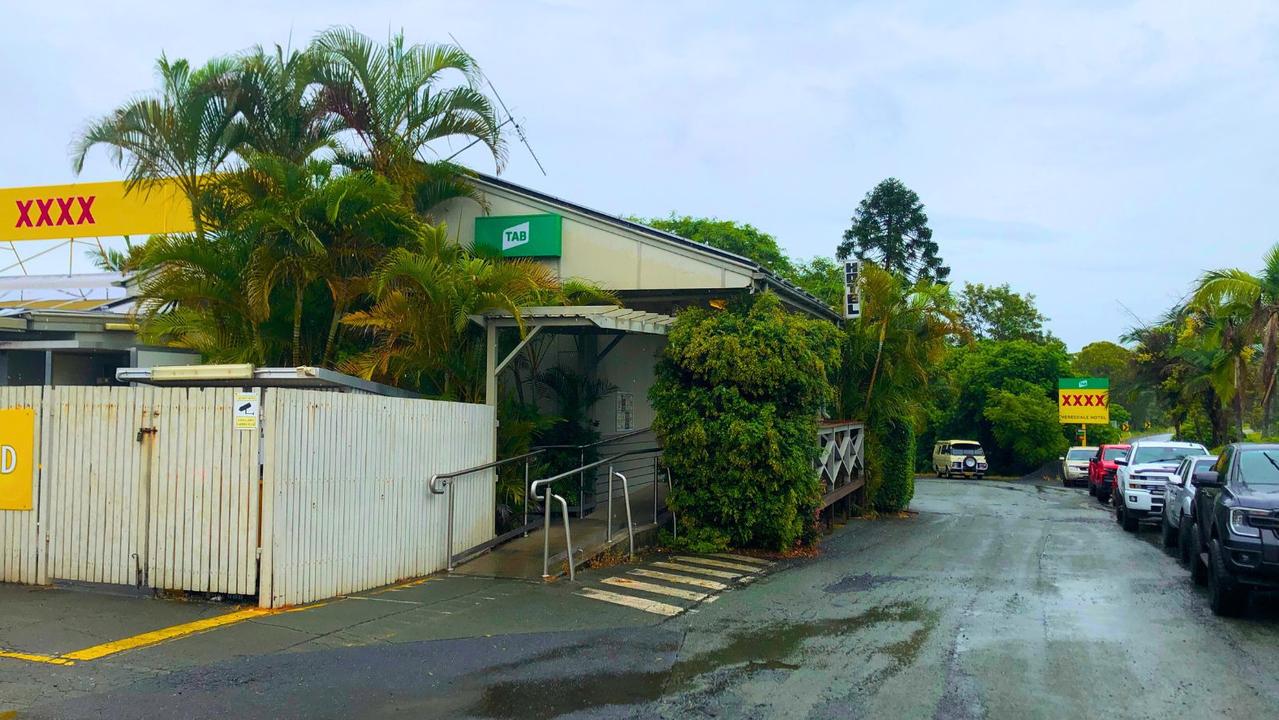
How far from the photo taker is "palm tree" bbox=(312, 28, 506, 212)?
1466 cm

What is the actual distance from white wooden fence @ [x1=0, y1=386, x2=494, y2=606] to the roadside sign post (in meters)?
39.7

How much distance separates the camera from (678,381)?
1316cm

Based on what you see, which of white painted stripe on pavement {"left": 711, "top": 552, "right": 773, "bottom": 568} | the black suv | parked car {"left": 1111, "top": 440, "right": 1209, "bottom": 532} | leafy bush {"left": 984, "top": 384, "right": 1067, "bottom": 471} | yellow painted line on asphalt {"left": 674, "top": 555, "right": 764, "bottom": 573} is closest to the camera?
the black suv

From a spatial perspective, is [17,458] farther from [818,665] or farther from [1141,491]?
[1141,491]

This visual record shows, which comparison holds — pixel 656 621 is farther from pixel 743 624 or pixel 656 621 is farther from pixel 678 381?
pixel 678 381

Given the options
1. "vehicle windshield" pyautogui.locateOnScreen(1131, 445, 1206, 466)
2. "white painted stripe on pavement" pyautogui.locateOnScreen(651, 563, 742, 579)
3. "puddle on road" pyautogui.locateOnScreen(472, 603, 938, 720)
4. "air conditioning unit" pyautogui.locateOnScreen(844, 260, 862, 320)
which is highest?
"air conditioning unit" pyautogui.locateOnScreen(844, 260, 862, 320)

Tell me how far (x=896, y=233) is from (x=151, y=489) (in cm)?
4655

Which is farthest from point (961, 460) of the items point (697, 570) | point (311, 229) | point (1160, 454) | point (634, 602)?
point (634, 602)

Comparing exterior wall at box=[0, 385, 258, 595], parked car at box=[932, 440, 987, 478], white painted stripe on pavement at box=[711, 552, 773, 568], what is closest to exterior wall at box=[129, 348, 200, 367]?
exterior wall at box=[0, 385, 258, 595]

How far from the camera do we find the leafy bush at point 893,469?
19.8 metres

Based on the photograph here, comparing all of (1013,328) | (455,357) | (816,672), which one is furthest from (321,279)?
(1013,328)

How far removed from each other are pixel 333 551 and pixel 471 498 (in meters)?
2.60

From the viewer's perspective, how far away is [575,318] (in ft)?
40.1

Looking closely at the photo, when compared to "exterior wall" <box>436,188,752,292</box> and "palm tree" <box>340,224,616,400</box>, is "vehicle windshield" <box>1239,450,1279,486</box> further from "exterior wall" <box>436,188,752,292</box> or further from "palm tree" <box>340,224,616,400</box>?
"palm tree" <box>340,224,616,400</box>
